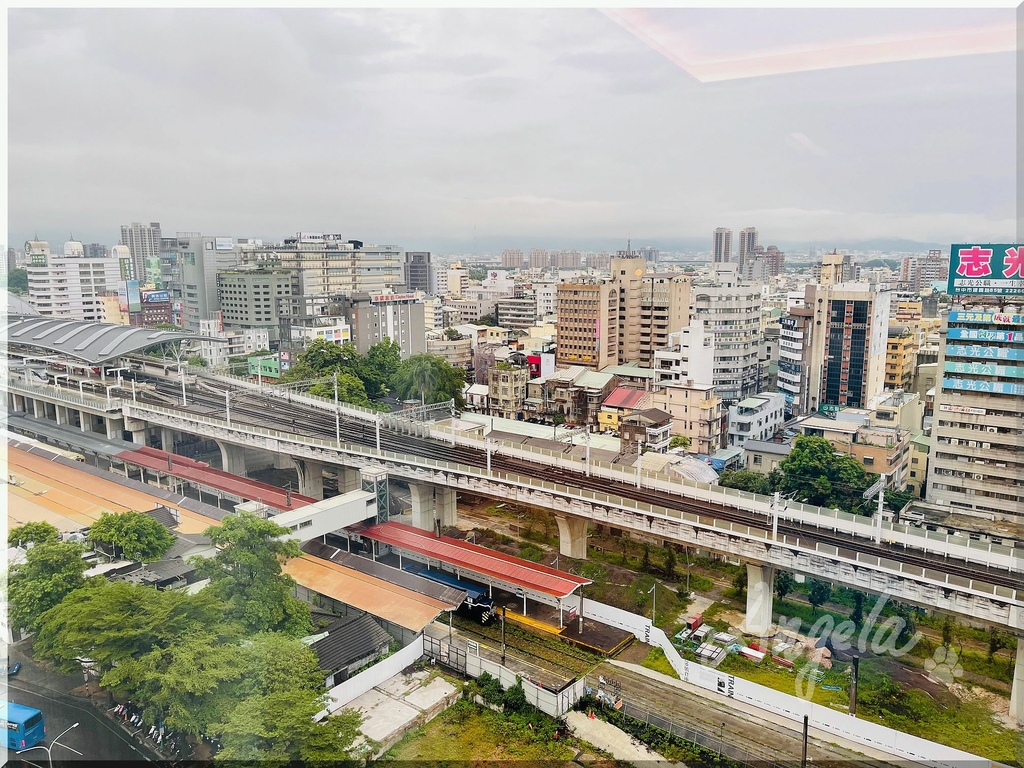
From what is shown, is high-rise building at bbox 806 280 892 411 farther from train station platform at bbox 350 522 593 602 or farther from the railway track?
train station platform at bbox 350 522 593 602

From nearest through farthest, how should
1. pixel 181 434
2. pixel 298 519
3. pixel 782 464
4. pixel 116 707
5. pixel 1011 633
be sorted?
pixel 116 707 < pixel 1011 633 < pixel 298 519 < pixel 782 464 < pixel 181 434

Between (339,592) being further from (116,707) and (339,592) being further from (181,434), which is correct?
(181,434)

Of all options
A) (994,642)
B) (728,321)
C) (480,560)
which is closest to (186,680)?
(480,560)

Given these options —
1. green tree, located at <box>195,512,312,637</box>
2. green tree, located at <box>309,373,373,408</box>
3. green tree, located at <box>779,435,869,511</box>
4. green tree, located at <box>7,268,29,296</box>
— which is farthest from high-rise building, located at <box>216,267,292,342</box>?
green tree, located at <box>195,512,312,637</box>

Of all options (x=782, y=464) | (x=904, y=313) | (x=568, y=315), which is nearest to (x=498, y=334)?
(x=568, y=315)

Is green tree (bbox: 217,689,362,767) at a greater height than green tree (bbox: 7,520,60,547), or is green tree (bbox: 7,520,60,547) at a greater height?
green tree (bbox: 7,520,60,547)

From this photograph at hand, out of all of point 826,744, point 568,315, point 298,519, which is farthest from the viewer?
point 568,315
